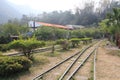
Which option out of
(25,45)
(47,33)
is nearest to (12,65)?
(25,45)

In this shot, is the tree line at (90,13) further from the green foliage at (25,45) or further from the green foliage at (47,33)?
the green foliage at (25,45)

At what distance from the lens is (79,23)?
12294cm

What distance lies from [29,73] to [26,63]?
0.64 metres

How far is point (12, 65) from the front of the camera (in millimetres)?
11641

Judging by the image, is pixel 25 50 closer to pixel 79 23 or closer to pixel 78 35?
pixel 78 35

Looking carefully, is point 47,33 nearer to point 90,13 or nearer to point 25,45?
point 25,45

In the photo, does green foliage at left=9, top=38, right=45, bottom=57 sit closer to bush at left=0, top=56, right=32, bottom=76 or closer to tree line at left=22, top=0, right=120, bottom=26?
bush at left=0, top=56, right=32, bottom=76

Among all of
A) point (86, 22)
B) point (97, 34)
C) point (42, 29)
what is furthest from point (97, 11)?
point (42, 29)

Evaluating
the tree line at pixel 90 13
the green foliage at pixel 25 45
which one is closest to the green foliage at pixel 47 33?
the green foliage at pixel 25 45

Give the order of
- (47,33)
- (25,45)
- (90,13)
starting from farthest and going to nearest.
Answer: (90,13), (47,33), (25,45)

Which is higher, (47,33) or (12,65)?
(12,65)

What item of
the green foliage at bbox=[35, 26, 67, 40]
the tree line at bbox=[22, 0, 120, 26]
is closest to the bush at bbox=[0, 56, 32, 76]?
the green foliage at bbox=[35, 26, 67, 40]

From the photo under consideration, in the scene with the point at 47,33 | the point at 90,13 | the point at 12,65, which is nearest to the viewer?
the point at 12,65

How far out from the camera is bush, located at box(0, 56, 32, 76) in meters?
11.4
